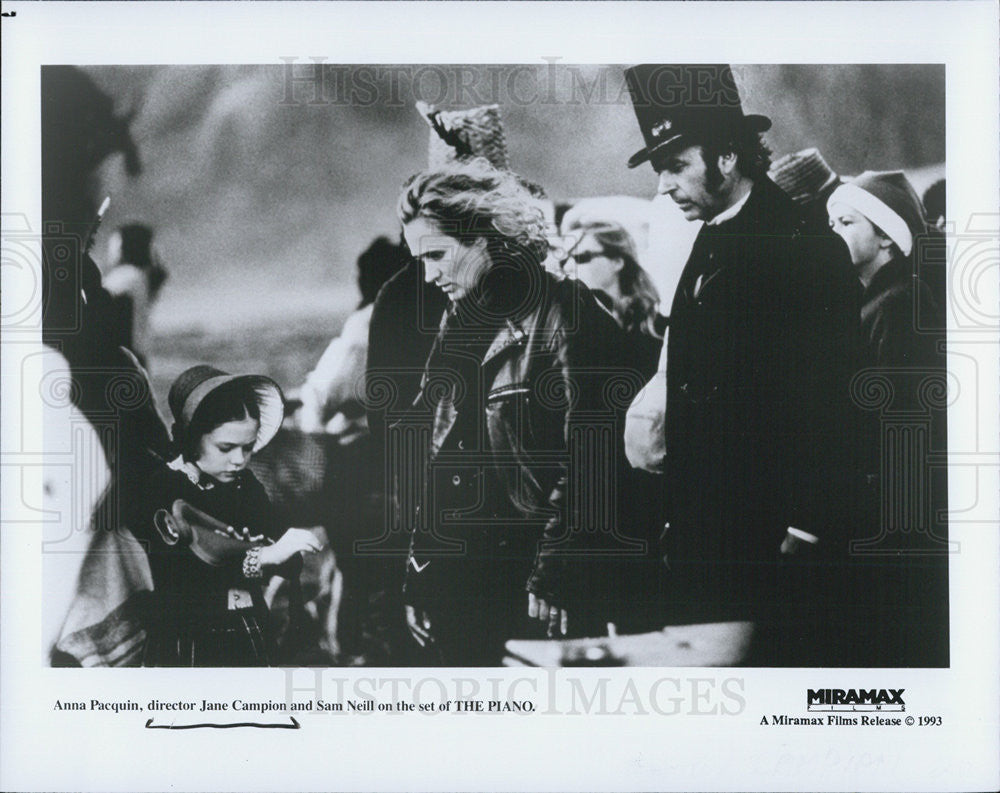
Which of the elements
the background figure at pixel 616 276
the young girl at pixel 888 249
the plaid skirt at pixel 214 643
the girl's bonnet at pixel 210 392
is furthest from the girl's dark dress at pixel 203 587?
the young girl at pixel 888 249

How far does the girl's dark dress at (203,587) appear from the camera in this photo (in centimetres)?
295

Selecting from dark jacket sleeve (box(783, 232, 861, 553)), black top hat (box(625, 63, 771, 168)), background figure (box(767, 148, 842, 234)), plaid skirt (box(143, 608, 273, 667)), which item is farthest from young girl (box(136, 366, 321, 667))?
background figure (box(767, 148, 842, 234))

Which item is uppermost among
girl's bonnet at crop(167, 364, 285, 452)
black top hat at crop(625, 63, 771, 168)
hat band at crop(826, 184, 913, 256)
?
black top hat at crop(625, 63, 771, 168)

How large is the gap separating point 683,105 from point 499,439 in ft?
4.21

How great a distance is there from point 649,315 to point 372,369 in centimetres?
95

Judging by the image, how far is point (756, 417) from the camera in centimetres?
293

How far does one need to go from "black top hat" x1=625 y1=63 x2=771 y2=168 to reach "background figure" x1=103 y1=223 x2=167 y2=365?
1651 millimetres

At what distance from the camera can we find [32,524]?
2.97m

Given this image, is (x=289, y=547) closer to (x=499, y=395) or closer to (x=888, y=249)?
(x=499, y=395)

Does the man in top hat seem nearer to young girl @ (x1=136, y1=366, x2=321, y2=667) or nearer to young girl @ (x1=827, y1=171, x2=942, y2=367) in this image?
young girl @ (x1=827, y1=171, x2=942, y2=367)

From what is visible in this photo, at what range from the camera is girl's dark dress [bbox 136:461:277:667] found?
2.95 meters

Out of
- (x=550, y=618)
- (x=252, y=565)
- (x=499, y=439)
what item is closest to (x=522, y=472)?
(x=499, y=439)

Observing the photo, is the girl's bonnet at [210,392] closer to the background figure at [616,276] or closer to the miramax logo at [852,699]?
the background figure at [616,276]

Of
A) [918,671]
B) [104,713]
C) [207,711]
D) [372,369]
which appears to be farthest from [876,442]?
[104,713]
